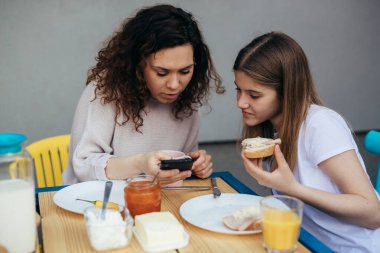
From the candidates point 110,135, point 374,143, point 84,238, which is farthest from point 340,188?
point 110,135

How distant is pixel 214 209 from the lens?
1.31 metres

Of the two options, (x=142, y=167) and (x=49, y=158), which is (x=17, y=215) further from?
(x=49, y=158)

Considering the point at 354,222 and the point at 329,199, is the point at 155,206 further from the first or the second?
the point at 354,222

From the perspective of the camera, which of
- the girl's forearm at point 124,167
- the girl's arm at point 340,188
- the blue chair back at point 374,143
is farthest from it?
the blue chair back at point 374,143

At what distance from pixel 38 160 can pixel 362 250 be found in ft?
4.80

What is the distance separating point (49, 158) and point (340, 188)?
54.3 inches

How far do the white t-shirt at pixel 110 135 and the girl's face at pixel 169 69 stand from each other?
0.68 feet

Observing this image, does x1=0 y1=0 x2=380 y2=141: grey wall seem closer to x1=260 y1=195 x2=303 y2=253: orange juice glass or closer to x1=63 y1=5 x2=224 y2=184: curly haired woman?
x1=63 y1=5 x2=224 y2=184: curly haired woman

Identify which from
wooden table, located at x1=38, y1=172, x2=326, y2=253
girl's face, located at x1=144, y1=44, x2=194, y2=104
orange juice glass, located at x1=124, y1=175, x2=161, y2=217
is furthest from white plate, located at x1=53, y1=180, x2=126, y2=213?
girl's face, located at x1=144, y1=44, x2=194, y2=104

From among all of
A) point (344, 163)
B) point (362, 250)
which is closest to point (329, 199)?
point (344, 163)

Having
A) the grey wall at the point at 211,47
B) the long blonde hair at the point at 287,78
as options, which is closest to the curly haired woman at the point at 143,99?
the long blonde hair at the point at 287,78

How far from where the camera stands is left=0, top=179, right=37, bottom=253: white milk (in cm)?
99

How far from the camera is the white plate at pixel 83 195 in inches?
52.1

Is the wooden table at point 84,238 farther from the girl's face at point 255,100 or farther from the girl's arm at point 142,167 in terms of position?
the girl's face at point 255,100
